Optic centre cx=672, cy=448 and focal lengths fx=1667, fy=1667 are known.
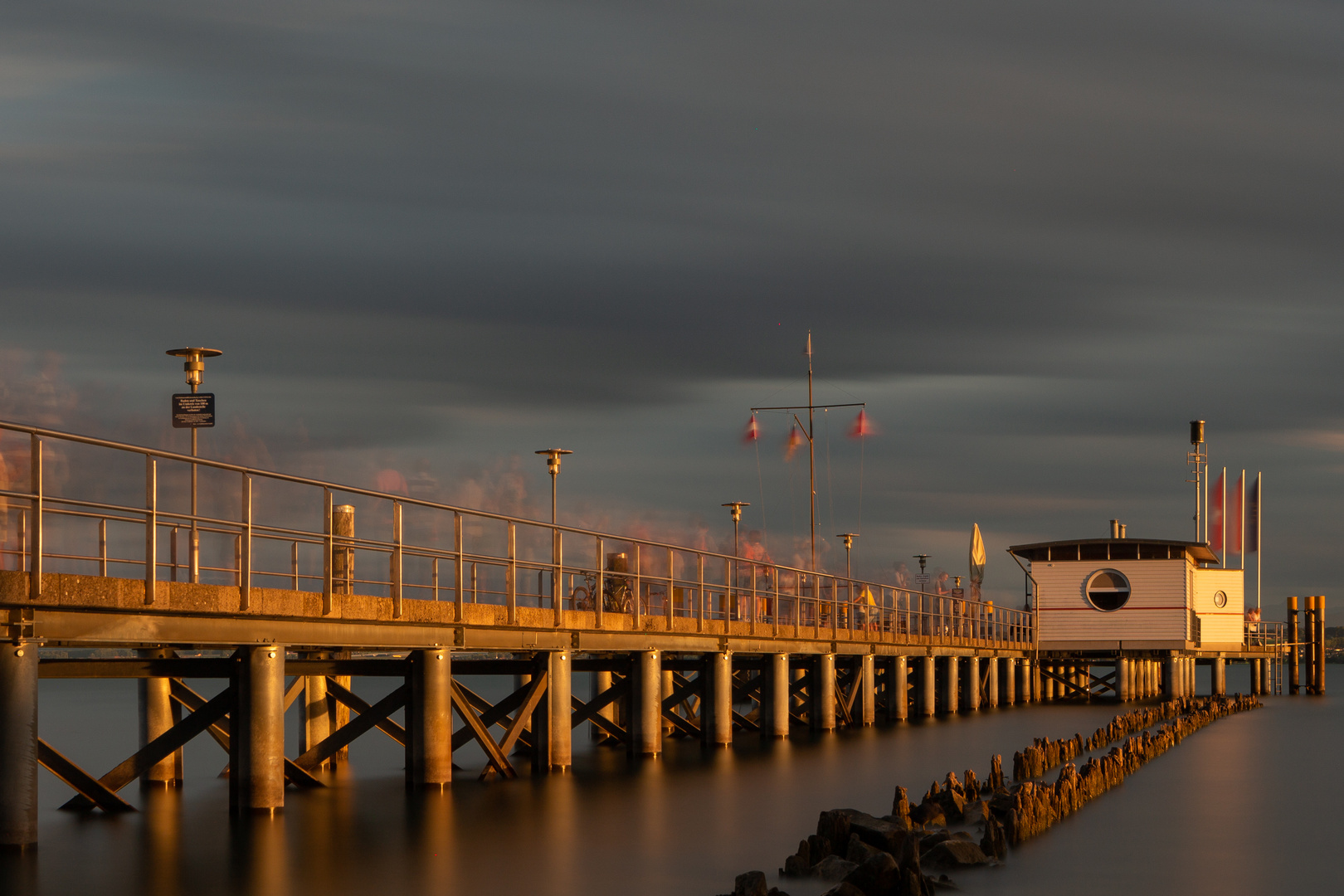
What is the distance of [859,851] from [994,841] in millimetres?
2546

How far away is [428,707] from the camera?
24.1 meters

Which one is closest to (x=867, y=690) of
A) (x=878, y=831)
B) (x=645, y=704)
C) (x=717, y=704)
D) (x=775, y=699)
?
(x=775, y=699)

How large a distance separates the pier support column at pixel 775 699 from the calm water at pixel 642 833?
4222mm

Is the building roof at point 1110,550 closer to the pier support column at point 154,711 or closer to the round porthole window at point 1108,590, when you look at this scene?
the round porthole window at point 1108,590

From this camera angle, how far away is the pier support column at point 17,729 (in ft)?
53.8

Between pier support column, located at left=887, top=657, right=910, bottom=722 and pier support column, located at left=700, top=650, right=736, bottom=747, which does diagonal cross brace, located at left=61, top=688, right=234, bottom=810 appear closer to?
pier support column, located at left=700, top=650, right=736, bottom=747

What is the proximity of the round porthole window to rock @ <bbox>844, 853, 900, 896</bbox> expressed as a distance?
47.8m

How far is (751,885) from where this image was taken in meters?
14.6

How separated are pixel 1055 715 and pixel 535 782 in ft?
98.3

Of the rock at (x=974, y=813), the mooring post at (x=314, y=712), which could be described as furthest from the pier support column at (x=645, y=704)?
the rock at (x=974, y=813)

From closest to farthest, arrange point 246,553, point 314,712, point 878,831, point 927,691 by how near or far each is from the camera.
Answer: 1. point 878,831
2. point 246,553
3. point 314,712
4. point 927,691

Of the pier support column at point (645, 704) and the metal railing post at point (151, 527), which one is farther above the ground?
the metal railing post at point (151, 527)

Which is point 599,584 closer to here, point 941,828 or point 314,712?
point 314,712

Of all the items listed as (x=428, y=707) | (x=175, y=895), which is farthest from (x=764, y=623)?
(x=175, y=895)
